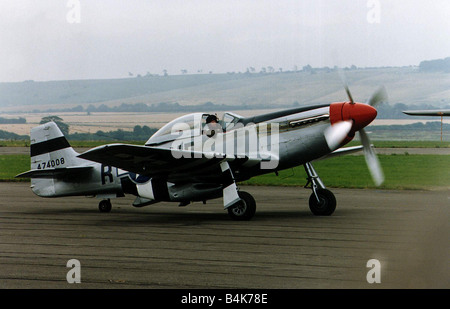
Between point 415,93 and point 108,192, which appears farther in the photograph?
point 415,93

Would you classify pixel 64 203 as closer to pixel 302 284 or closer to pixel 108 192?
pixel 108 192

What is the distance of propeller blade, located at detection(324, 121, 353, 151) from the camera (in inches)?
475

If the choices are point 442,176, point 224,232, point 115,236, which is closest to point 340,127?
point 224,232

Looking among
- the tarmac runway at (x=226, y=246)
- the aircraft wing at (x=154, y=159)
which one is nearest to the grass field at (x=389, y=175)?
the tarmac runway at (x=226, y=246)

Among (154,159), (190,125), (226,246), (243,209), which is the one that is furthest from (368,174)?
(226,246)

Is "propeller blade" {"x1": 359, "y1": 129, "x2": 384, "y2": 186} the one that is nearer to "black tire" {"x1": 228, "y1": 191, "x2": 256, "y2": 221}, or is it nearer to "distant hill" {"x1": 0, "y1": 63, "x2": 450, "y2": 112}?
"black tire" {"x1": 228, "y1": 191, "x2": 256, "y2": 221}

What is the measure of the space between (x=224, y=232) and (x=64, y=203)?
6848 millimetres

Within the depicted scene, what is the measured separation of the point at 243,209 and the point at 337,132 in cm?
226

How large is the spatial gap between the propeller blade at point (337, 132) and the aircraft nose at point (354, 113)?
0.25 ft

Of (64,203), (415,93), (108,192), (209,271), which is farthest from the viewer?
(415,93)

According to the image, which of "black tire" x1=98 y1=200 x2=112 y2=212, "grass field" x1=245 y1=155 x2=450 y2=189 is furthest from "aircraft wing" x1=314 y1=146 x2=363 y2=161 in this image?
"black tire" x1=98 y1=200 x2=112 y2=212

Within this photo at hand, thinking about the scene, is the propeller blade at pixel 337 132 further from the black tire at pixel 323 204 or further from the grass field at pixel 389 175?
the grass field at pixel 389 175

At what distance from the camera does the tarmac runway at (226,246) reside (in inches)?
271
